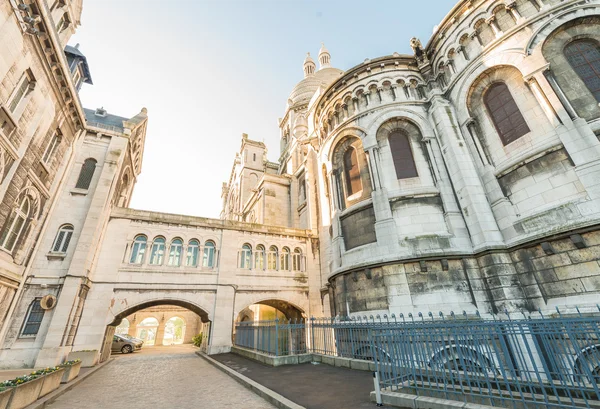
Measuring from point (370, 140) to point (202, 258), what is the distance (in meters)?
13.2

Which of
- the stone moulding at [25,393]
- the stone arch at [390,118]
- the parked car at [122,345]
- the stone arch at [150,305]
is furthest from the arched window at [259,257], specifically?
the stone moulding at [25,393]

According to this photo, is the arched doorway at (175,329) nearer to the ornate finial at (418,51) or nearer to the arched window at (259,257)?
the arched window at (259,257)

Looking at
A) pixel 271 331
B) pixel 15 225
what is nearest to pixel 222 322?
pixel 271 331

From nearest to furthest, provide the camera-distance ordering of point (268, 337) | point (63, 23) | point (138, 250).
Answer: point (268, 337)
point (138, 250)
point (63, 23)

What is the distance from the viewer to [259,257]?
1955cm

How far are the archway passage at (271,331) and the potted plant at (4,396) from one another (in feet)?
24.8

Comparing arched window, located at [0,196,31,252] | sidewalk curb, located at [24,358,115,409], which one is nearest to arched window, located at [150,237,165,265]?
arched window, located at [0,196,31,252]

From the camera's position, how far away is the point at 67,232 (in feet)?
47.6

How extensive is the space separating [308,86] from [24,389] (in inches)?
1720

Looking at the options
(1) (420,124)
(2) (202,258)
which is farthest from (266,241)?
(1) (420,124)

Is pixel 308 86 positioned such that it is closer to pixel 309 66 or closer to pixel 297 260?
pixel 309 66

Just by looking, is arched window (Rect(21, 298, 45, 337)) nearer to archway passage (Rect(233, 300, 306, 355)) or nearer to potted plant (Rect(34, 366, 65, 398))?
potted plant (Rect(34, 366, 65, 398))

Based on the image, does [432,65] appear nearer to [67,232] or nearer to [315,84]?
[67,232]

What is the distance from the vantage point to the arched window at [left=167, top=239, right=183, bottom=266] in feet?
55.4
